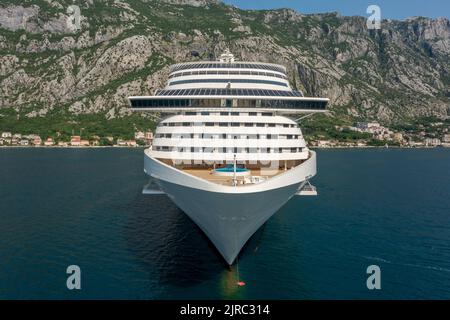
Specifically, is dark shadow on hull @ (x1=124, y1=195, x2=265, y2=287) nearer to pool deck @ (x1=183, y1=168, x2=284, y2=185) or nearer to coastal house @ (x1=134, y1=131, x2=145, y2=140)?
pool deck @ (x1=183, y1=168, x2=284, y2=185)

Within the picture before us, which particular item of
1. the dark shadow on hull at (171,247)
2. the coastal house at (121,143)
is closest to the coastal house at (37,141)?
the coastal house at (121,143)

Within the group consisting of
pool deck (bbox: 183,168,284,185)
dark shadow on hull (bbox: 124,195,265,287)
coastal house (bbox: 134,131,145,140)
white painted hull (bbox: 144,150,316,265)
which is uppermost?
coastal house (bbox: 134,131,145,140)

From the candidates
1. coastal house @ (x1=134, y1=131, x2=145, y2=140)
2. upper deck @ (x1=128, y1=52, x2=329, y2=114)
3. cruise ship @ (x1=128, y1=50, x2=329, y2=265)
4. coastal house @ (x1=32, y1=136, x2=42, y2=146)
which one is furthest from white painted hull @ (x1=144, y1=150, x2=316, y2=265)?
coastal house @ (x1=32, y1=136, x2=42, y2=146)

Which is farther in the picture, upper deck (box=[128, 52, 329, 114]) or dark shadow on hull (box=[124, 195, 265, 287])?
upper deck (box=[128, 52, 329, 114])

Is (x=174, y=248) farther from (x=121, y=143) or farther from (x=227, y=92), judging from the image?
(x=121, y=143)

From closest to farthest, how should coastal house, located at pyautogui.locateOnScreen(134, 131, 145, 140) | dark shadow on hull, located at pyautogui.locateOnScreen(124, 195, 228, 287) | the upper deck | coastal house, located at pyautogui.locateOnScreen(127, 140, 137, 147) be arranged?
1. dark shadow on hull, located at pyautogui.locateOnScreen(124, 195, 228, 287)
2. the upper deck
3. coastal house, located at pyautogui.locateOnScreen(127, 140, 137, 147)
4. coastal house, located at pyautogui.locateOnScreen(134, 131, 145, 140)

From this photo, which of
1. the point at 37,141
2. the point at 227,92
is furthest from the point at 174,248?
the point at 37,141

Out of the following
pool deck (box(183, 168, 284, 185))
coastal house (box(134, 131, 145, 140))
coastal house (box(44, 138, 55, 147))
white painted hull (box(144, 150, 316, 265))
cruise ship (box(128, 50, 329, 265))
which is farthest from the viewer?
coastal house (box(134, 131, 145, 140))

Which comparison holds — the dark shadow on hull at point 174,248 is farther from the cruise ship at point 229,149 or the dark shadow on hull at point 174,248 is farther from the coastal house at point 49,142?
the coastal house at point 49,142

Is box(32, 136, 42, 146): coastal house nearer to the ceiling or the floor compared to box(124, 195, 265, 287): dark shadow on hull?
nearer to the ceiling
